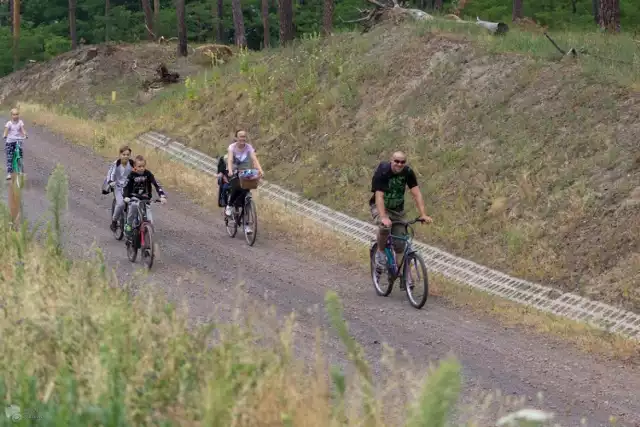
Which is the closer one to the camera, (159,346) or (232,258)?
(159,346)

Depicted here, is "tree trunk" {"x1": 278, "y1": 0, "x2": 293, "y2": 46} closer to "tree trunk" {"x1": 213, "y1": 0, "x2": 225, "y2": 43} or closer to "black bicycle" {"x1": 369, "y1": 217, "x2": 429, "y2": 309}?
"black bicycle" {"x1": 369, "y1": 217, "x2": 429, "y2": 309}

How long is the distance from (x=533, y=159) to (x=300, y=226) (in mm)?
4896

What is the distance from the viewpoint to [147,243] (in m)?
16.4

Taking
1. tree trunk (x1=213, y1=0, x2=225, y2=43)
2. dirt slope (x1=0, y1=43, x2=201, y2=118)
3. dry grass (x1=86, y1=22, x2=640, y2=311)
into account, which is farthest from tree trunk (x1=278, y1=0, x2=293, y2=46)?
tree trunk (x1=213, y1=0, x2=225, y2=43)

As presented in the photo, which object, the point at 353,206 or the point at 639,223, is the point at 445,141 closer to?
the point at 353,206

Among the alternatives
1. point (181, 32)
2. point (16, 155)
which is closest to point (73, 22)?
point (181, 32)

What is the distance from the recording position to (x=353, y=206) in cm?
2177

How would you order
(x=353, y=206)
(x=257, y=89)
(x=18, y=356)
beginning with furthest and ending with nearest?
(x=257, y=89) < (x=353, y=206) < (x=18, y=356)

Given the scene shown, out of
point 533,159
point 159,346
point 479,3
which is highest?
point 159,346

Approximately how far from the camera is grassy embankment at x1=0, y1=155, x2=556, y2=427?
492 cm

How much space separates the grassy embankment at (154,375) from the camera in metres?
4.92

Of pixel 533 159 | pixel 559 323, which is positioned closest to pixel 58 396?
pixel 559 323

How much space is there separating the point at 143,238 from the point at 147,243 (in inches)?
5.9

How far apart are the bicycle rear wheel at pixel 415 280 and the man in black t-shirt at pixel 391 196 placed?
1.73 feet
